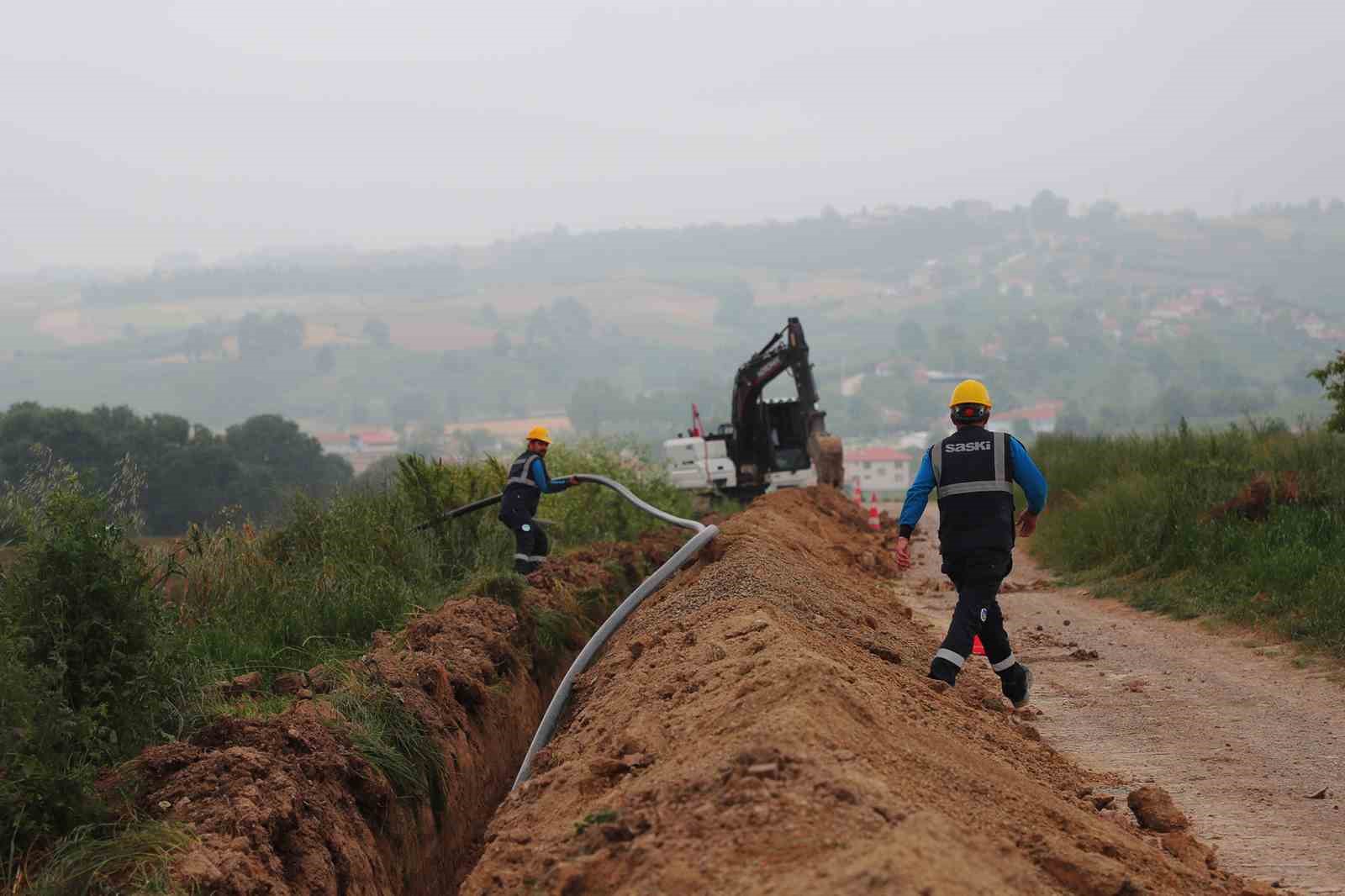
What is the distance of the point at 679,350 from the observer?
7692 inches

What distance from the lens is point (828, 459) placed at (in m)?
28.0

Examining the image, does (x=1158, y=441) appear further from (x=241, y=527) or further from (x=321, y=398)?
(x=321, y=398)

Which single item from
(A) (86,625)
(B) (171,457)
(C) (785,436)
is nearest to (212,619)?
(A) (86,625)

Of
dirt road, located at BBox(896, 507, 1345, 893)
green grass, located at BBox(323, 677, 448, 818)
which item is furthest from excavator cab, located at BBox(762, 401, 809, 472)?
green grass, located at BBox(323, 677, 448, 818)

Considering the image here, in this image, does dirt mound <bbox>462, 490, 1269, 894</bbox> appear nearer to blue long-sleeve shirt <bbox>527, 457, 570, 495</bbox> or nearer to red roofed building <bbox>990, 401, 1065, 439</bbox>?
blue long-sleeve shirt <bbox>527, 457, 570, 495</bbox>

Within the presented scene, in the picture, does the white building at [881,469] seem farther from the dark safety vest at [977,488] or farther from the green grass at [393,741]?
the green grass at [393,741]

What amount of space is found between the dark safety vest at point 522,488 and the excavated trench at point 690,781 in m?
3.94

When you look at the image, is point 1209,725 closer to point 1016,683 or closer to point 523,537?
point 1016,683

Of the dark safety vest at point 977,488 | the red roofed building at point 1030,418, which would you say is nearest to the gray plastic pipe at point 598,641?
the dark safety vest at point 977,488

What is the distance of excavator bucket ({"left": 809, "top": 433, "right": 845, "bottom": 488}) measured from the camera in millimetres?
27922

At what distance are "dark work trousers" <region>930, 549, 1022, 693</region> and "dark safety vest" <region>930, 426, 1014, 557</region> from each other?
0.07 meters

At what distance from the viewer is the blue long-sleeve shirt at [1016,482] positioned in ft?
28.6

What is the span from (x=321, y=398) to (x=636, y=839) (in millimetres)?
144658

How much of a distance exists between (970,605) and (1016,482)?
2.64ft
